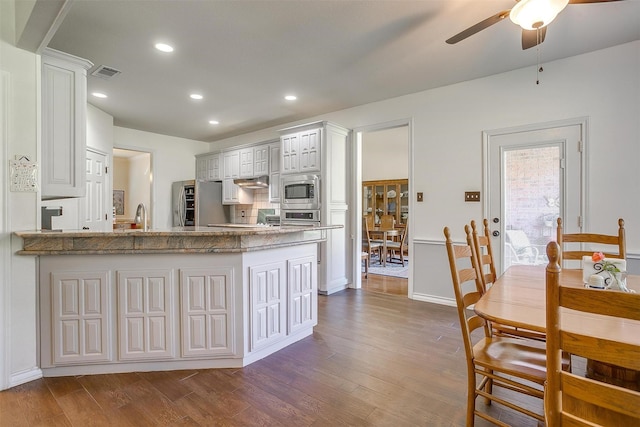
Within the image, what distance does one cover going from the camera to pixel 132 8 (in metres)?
2.39

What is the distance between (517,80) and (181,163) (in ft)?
19.2

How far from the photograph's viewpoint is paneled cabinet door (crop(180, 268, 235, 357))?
7.76ft

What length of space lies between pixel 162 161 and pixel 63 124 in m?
4.00

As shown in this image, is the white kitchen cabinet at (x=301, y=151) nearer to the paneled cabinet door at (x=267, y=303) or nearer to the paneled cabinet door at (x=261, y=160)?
the paneled cabinet door at (x=261, y=160)

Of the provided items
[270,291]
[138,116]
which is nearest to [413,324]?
[270,291]

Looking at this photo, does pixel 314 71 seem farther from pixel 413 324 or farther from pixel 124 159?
pixel 124 159

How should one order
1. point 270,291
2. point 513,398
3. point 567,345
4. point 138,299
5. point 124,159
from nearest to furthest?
point 567,345, point 513,398, point 138,299, point 270,291, point 124,159

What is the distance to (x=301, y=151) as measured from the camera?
4766 millimetres


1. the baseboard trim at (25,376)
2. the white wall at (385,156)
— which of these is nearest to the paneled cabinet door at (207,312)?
the baseboard trim at (25,376)

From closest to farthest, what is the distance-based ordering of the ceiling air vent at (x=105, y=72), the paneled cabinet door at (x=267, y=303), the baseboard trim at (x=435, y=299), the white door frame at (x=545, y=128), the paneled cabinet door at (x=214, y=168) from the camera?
the paneled cabinet door at (x=267, y=303) → the white door frame at (x=545, y=128) → the ceiling air vent at (x=105, y=72) → the baseboard trim at (x=435, y=299) → the paneled cabinet door at (x=214, y=168)

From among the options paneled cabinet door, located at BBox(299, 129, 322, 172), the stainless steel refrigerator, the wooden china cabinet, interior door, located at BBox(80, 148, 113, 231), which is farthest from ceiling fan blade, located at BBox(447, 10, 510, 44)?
the wooden china cabinet

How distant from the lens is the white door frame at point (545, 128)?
3141 mm

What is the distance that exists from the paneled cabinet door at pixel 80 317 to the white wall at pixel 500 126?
3.39 meters

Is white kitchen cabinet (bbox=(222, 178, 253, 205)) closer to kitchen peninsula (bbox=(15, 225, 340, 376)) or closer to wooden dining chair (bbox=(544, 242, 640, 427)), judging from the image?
kitchen peninsula (bbox=(15, 225, 340, 376))
